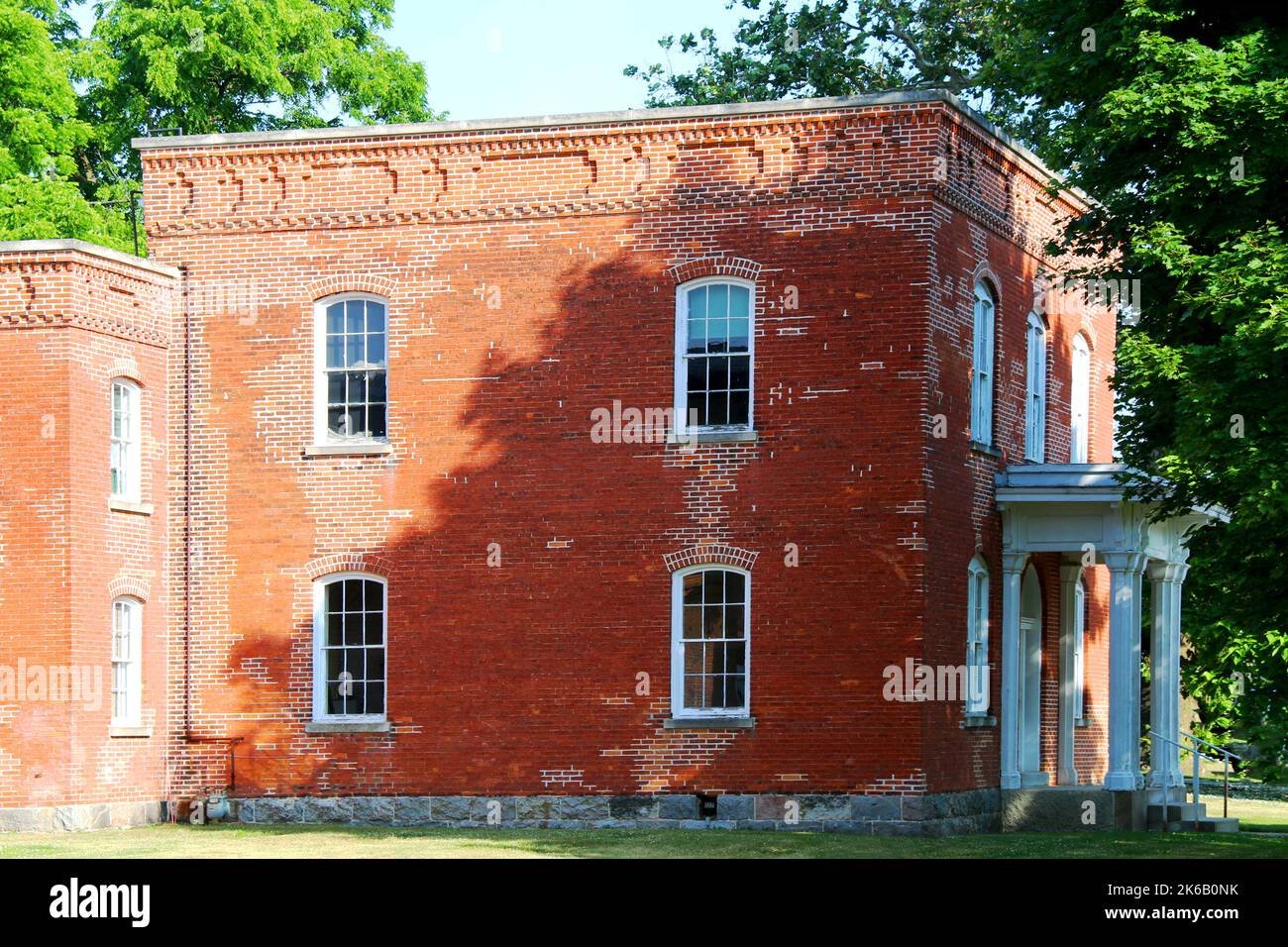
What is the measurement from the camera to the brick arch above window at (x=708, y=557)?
91.0 feet

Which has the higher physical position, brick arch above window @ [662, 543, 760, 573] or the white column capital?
brick arch above window @ [662, 543, 760, 573]

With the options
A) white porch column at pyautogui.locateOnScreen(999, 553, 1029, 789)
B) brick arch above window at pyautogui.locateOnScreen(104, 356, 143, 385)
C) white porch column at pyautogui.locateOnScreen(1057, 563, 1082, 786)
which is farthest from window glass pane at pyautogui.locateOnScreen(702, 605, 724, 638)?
brick arch above window at pyautogui.locateOnScreen(104, 356, 143, 385)

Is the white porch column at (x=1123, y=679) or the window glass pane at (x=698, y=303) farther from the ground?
the window glass pane at (x=698, y=303)

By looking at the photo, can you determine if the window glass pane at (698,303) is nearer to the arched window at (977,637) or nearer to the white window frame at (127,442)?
the arched window at (977,637)

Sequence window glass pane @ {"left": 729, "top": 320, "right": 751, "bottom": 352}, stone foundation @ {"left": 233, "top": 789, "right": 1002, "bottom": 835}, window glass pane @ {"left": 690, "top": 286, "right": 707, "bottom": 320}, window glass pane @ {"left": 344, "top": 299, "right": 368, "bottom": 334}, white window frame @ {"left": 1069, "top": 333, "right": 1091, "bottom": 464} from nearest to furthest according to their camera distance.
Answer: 1. stone foundation @ {"left": 233, "top": 789, "right": 1002, "bottom": 835}
2. window glass pane @ {"left": 729, "top": 320, "right": 751, "bottom": 352}
3. window glass pane @ {"left": 690, "top": 286, "right": 707, "bottom": 320}
4. window glass pane @ {"left": 344, "top": 299, "right": 368, "bottom": 334}
5. white window frame @ {"left": 1069, "top": 333, "right": 1091, "bottom": 464}

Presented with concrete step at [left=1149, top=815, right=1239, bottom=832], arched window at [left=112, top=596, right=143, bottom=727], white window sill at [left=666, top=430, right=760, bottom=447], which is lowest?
concrete step at [left=1149, top=815, right=1239, bottom=832]

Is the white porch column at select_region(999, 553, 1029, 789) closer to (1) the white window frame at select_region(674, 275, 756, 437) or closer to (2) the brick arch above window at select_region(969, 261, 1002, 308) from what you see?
(2) the brick arch above window at select_region(969, 261, 1002, 308)

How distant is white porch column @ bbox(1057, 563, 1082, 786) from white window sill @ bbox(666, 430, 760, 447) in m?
7.53

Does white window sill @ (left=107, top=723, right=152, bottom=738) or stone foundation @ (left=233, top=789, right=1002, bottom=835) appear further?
white window sill @ (left=107, top=723, right=152, bottom=738)

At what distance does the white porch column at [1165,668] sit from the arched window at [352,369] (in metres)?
11.8

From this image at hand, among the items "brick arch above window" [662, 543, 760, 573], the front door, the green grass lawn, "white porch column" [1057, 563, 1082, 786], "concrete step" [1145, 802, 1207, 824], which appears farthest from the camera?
"white porch column" [1057, 563, 1082, 786]

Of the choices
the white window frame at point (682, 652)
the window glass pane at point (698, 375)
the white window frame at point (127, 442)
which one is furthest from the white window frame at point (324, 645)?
the window glass pane at point (698, 375)

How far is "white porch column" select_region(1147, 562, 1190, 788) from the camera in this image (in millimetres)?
30906

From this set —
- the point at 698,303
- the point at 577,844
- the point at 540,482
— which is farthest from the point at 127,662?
the point at 698,303
